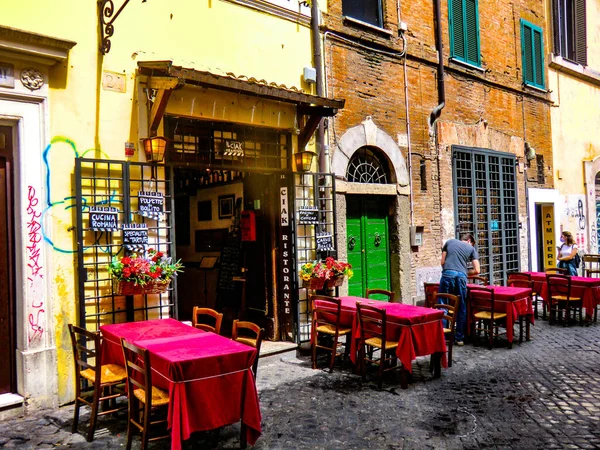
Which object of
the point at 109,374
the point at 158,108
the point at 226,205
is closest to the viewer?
the point at 109,374

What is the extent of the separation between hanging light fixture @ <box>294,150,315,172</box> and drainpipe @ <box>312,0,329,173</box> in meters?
0.43

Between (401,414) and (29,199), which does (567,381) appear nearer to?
(401,414)

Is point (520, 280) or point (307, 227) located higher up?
point (307, 227)

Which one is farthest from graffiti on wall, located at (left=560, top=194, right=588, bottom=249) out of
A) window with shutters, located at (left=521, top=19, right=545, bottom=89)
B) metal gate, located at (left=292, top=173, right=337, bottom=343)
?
metal gate, located at (left=292, top=173, right=337, bottom=343)

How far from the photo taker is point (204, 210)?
938 centimetres

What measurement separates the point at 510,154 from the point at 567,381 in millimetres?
7514

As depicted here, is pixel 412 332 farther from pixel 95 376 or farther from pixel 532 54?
pixel 532 54

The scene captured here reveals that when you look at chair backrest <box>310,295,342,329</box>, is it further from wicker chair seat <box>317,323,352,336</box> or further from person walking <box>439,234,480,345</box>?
person walking <box>439,234,480,345</box>

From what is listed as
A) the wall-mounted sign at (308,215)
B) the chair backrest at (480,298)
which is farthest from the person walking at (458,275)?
the wall-mounted sign at (308,215)

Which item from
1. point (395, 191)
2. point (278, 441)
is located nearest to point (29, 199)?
point (278, 441)

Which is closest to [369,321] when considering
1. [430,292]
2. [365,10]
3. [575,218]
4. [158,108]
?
[430,292]

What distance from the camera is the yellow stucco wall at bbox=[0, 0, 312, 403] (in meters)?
5.48

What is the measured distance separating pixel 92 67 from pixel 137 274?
2406mm

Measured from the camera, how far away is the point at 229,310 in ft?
27.6
